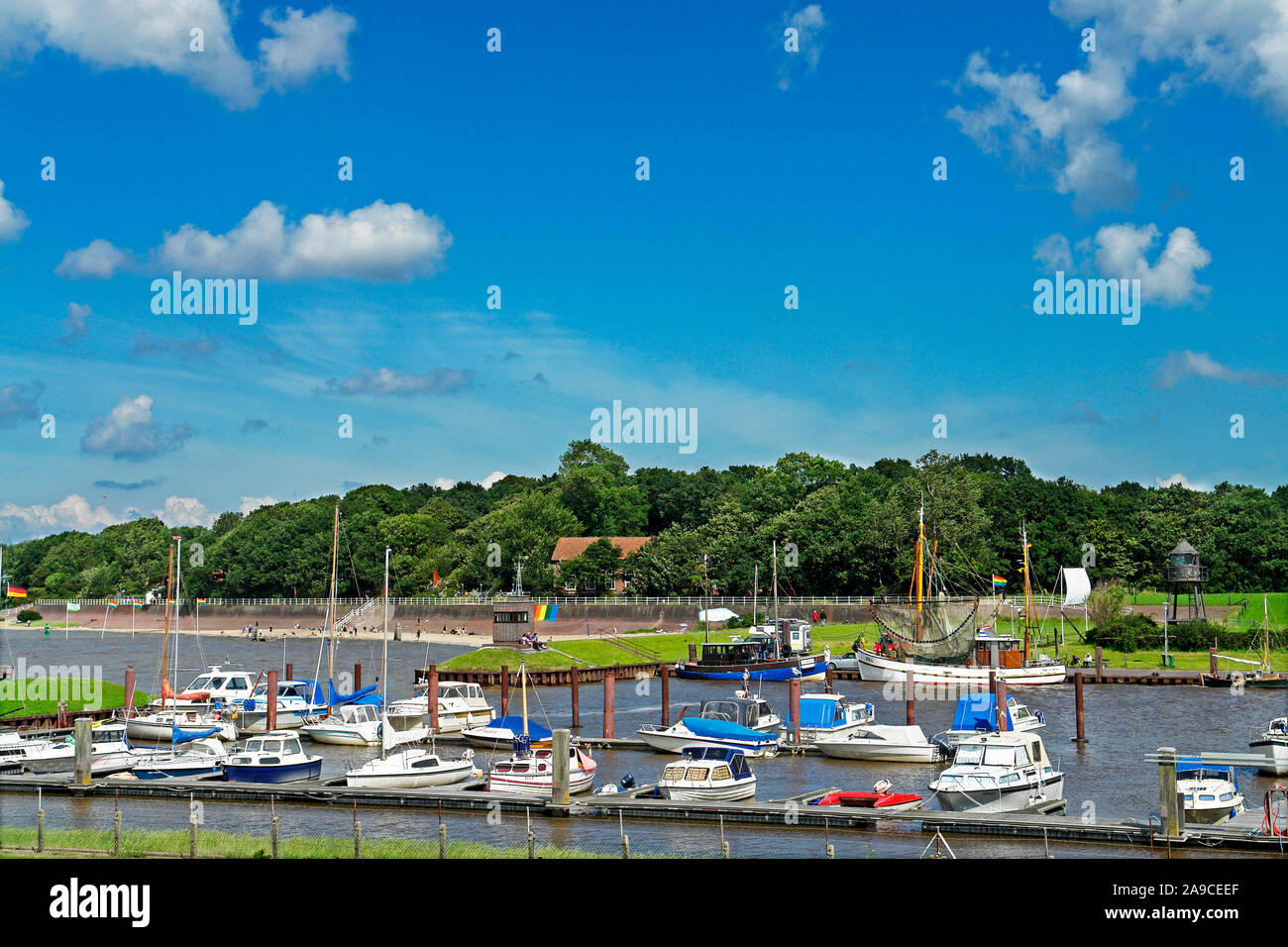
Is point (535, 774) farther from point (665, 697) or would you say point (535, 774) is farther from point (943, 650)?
point (943, 650)

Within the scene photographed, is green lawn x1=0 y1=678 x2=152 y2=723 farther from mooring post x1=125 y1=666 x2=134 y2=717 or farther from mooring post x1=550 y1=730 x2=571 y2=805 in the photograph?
mooring post x1=550 y1=730 x2=571 y2=805

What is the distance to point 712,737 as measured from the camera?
53.3 meters

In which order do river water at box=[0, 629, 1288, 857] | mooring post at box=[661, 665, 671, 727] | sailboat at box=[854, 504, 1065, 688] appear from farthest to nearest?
sailboat at box=[854, 504, 1065, 688] → mooring post at box=[661, 665, 671, 727] → river water at box=[0, 629, 1288, 857]

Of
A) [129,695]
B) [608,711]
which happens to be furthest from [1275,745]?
[129,695]

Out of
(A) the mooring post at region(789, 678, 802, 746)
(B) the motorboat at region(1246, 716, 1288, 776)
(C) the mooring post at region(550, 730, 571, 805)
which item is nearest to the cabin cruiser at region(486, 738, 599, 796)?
(C) the mooring post at region(550, 730, 571, 805)

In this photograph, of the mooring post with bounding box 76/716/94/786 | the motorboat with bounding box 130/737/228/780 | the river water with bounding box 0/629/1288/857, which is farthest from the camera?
the motorboat with bounding box 130/737/228/780

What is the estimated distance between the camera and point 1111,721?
65.5 metres

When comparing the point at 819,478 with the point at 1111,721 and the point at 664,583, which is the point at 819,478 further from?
the point at 1111,721

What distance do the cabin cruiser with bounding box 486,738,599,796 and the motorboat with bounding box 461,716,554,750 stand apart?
12.7 meters

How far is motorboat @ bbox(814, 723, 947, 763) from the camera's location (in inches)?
2042

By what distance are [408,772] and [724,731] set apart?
1623 centimetres

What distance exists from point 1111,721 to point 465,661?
5173 centimetres

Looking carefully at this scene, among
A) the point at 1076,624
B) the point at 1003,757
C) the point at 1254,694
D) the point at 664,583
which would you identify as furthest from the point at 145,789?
the point at 664,583
